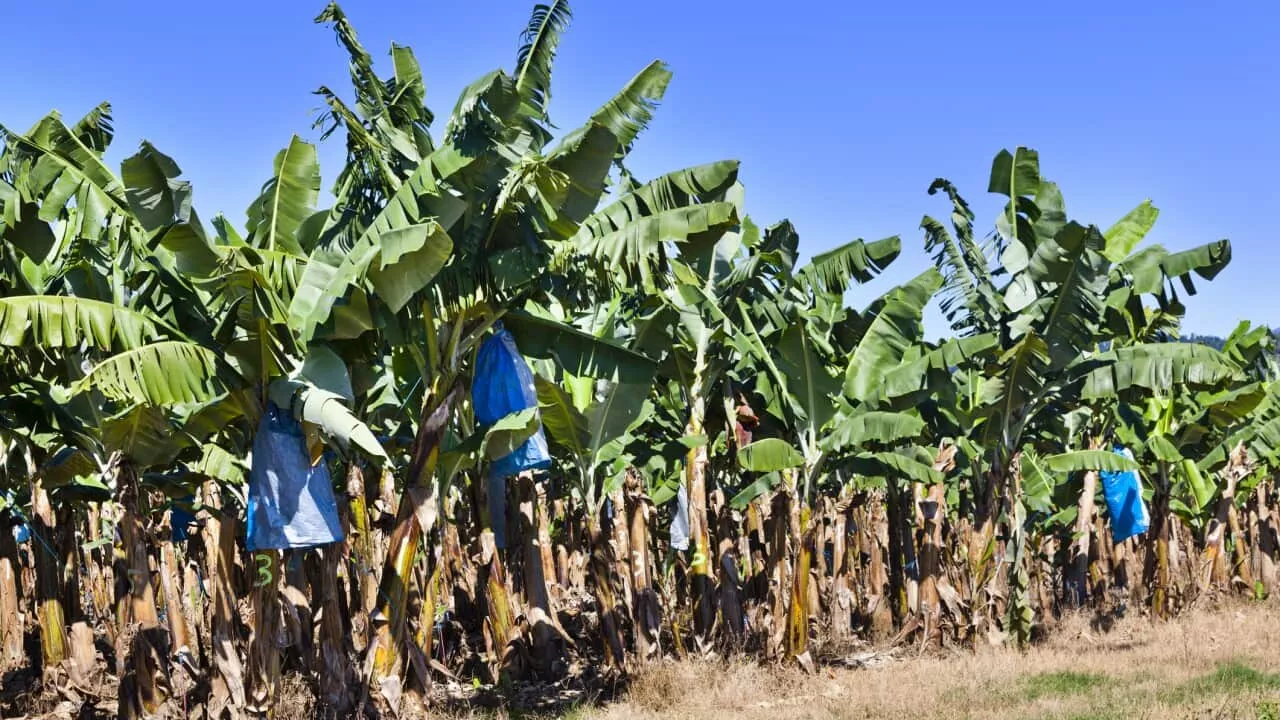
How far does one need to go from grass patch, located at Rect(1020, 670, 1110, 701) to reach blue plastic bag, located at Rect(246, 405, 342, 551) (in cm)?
698

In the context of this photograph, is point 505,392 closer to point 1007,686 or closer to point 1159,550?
point 1007,686

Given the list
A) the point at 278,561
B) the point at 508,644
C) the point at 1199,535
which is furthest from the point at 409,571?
the point at 1199,535

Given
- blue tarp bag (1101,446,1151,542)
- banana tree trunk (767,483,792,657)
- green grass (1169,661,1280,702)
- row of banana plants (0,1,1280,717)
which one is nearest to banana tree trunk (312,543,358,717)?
row of banana plants (0,1,1280,717)

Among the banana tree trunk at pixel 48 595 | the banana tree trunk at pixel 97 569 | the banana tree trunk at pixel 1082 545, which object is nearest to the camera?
the banana tree trunk at pixel 48 595

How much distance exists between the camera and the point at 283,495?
9078 millimetres

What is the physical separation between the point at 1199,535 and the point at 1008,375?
11.1 m

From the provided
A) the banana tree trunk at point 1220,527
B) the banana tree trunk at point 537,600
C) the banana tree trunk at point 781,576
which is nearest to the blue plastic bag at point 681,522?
the banana tree trunk at point 781,576

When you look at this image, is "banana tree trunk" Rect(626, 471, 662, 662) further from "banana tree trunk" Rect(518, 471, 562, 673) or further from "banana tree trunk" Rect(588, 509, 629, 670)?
"banana tree trunk" Rect(518, 471, 562, 673)

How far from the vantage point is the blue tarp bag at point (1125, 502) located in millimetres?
16719

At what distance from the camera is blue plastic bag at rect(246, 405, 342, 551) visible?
29.5ft

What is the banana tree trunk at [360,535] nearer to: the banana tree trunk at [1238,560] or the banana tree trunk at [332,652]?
the banana tree trunk at [332,652]

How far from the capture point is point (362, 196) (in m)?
9.70

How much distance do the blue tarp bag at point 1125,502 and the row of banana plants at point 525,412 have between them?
75 centimetres

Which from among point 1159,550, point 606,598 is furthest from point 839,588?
point 1159,550
